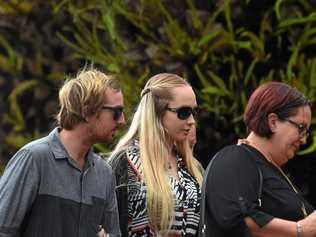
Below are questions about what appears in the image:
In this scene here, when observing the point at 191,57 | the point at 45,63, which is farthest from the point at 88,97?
→ the point at 45,63

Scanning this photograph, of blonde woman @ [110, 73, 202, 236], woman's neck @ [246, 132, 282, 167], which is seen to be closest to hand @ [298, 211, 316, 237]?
woman's neck @ [246, 132, 282, 167]

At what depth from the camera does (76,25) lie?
673cm

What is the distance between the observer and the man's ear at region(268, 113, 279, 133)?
4980mm

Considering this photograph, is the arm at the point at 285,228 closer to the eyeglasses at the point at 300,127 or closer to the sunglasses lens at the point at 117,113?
the eyeglasses at the point at 300,127

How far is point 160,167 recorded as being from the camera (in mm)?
5453

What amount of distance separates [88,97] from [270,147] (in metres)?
0.79

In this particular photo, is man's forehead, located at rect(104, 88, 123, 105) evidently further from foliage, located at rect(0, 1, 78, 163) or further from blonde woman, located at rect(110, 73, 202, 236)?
foliage, located at rect(0, 1, 78, 163)

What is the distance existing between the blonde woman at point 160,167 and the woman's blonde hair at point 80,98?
0.68 m

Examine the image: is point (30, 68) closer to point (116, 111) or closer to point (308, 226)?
point (116, 111)

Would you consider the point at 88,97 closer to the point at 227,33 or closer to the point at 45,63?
the point at 227,33

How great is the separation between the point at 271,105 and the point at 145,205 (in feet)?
2.50

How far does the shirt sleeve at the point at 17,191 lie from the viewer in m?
4.54

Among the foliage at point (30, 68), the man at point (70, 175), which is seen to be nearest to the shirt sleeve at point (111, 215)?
the man at point (70, 175)

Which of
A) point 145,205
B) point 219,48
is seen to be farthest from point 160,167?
point 219,48
